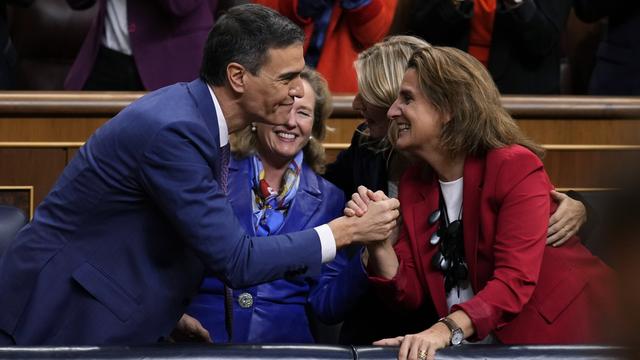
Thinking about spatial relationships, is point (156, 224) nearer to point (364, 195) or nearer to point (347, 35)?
point (364, 195)

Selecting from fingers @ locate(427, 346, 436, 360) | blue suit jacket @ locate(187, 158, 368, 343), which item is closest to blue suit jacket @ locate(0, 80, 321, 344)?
fingers @ locate(427, 346, 436, 360)

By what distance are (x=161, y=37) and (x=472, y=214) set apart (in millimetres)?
1612

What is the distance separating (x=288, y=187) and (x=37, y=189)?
3.10ft

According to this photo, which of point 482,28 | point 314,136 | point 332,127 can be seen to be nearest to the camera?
point 314,136

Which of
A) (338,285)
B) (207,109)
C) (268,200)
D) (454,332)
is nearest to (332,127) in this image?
(268,200)

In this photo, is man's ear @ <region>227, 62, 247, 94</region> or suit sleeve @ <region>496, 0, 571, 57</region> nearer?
man's ear @ <region>227, 62, 247, 94</region>

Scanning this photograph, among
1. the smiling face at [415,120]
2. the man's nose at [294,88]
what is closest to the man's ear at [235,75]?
the man's nose at [294,88]

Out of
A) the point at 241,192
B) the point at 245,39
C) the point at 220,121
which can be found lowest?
the point at 241,192

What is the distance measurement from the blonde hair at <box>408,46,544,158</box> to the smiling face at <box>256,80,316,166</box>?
512 millimetres

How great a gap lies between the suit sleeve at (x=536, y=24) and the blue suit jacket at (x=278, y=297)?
49.6 inches

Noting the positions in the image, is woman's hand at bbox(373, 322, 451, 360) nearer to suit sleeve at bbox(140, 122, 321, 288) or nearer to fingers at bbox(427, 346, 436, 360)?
fingers at bbox(427, 346, 436, 360)

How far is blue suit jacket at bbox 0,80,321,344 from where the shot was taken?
171 centimetres

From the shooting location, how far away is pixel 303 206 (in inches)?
94.9

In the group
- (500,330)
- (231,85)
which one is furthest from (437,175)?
(231,85)
